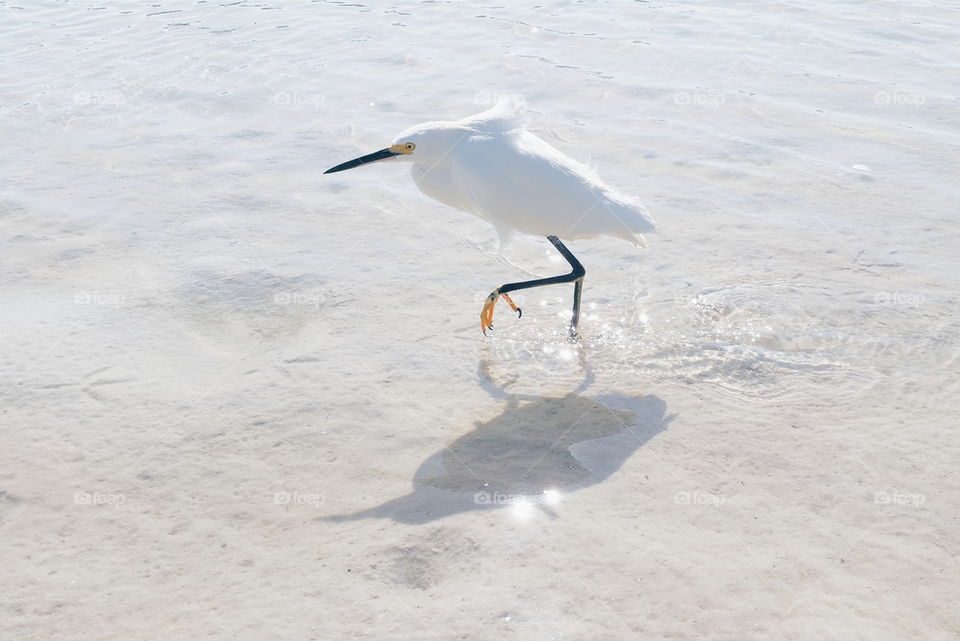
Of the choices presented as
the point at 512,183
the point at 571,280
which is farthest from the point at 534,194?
the point at 571,280

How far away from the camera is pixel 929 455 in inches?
202

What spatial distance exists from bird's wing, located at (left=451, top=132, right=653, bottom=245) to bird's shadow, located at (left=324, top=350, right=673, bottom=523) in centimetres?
100

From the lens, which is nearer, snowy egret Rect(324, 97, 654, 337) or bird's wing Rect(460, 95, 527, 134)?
snowy egret Rect(324, 97, 654, 337)

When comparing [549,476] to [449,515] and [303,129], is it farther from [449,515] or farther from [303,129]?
[303,129]

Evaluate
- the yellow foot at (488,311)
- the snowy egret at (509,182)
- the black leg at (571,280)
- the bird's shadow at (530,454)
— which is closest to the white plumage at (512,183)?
the snowy egret at (509,182)

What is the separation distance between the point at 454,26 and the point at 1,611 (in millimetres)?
11494

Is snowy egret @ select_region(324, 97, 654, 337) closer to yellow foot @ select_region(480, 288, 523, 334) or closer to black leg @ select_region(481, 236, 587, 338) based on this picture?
yellow foot @ select_region(480, 288, 523, 334)

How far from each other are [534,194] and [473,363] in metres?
1.15

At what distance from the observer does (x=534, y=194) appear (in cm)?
597

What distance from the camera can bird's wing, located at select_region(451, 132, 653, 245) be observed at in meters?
5.96

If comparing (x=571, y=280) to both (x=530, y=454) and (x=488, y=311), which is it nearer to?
(x=488, y=311)

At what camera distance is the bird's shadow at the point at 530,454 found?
15.6ft

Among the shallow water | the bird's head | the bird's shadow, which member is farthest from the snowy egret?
the bird's shadow

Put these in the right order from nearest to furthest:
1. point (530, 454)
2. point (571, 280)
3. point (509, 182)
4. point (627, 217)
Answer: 1. point (530, 454)
2. point (509, 182)
3. point (627, 217)
4. point (571, 280)
